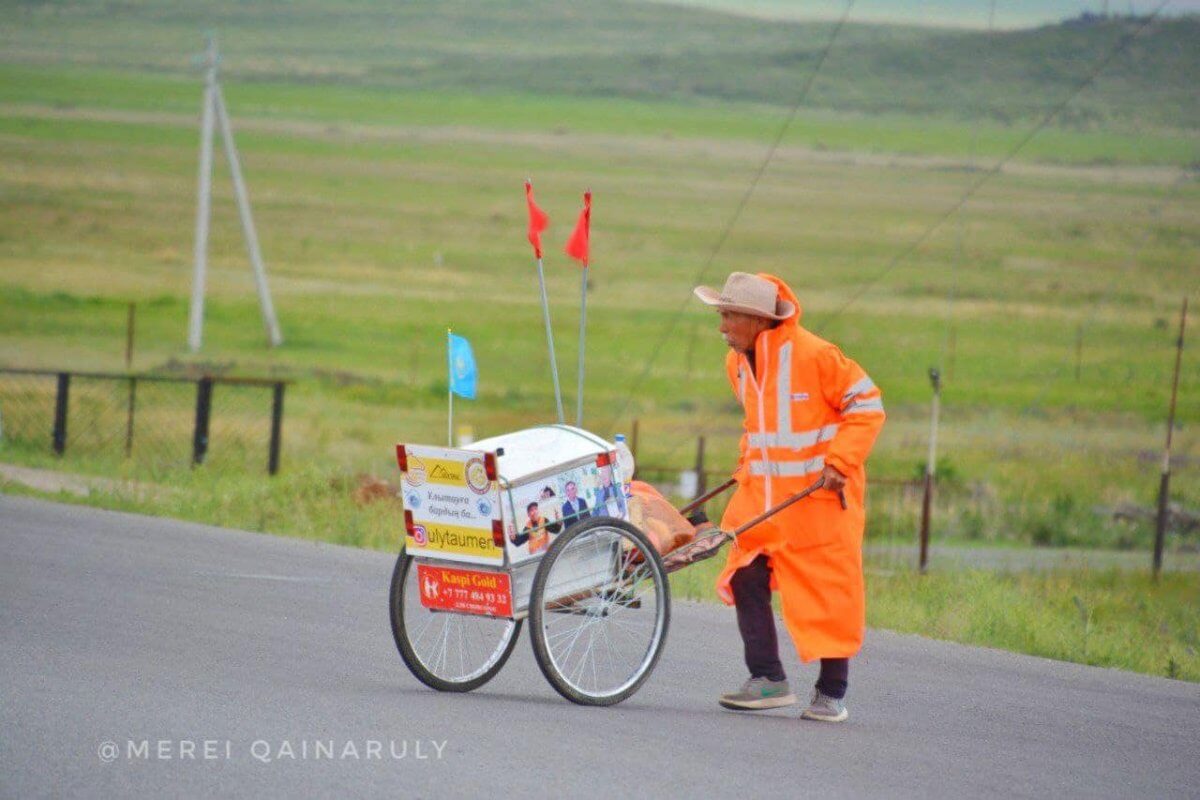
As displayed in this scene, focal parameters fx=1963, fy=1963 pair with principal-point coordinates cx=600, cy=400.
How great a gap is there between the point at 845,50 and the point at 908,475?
128 meters

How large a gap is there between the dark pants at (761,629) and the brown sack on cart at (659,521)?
40 centimetres

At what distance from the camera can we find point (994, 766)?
773cm

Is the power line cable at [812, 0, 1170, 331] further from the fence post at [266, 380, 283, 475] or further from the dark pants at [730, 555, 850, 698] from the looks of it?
the dark pants at [730, 555, 850, 698]

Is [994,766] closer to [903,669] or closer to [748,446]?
[748,446]

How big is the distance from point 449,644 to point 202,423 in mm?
14187

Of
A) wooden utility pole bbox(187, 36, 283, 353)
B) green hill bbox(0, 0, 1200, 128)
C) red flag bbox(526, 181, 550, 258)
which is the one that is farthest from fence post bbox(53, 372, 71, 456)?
green hill bbox(0, 0, 1200, 128)

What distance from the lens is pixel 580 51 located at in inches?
7003

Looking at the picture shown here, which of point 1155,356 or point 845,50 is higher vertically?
point 845,50

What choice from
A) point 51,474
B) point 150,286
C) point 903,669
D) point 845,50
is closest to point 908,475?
point 51,474

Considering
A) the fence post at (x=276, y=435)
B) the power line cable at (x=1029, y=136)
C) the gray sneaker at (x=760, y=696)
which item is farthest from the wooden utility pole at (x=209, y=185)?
the gray sneaker at (x=760, y=696)

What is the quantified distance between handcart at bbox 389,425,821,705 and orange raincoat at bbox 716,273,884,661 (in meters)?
0.18

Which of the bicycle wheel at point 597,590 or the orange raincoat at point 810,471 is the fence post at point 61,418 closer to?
the bicycle wheel at point 597,590

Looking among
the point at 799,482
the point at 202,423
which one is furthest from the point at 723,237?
the point at 799,482

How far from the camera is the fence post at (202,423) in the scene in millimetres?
23078
